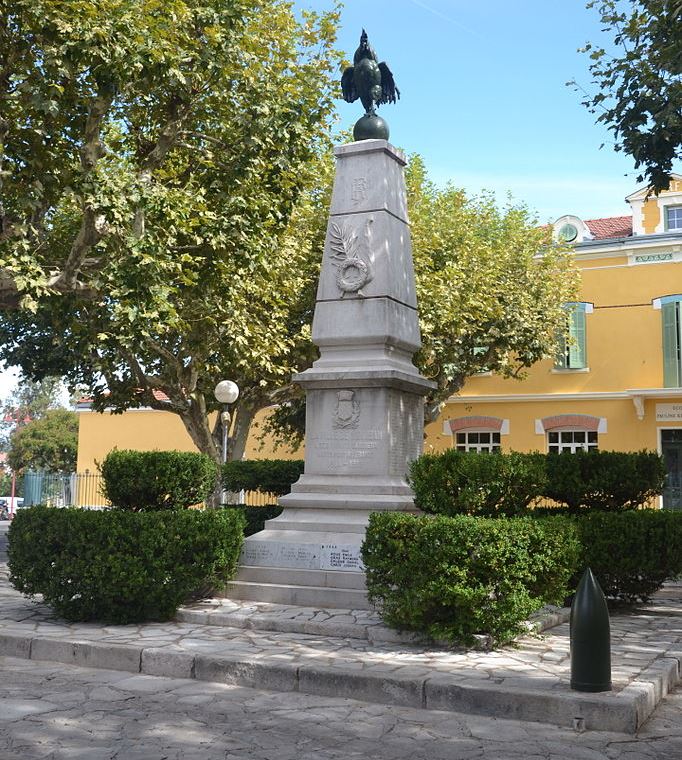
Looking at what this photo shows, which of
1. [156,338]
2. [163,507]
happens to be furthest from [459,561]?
[156,338]

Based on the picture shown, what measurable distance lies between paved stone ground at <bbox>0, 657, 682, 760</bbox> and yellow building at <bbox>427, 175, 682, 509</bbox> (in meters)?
19.7

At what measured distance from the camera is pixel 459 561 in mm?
7117

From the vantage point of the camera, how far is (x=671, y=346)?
974 inches

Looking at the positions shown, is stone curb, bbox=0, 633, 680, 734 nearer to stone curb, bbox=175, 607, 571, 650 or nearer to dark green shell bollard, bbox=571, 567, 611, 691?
dark green shell bollard, bbox=571, 567, 611, 691

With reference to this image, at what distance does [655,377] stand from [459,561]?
1972cm

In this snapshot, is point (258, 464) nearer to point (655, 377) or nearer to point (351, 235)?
point (351, 235)

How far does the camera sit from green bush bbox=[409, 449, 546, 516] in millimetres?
8062

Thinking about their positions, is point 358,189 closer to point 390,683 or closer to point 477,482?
point 477,482

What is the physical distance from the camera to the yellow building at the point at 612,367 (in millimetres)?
24891

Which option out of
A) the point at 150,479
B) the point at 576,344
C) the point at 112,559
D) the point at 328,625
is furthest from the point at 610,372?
the point at 112,559

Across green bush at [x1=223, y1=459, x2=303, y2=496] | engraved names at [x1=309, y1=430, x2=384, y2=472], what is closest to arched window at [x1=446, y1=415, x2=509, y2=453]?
green bush at [x1=223, y1=459, x2=303, y2=496]

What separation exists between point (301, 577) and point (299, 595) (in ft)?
0.82

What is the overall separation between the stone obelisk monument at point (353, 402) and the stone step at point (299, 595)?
11 millimetres

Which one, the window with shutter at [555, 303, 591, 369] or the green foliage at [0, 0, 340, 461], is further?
the window with shutter at [555, 303, 591, 369]
